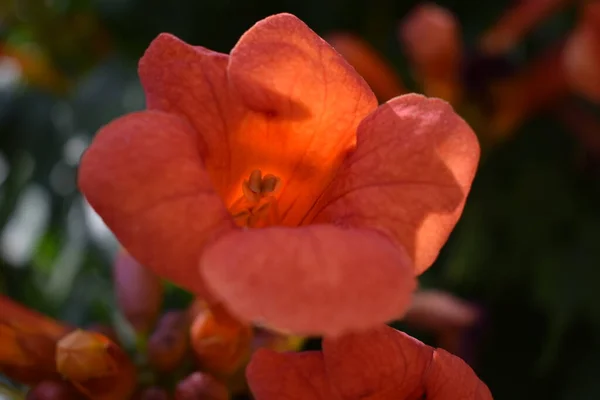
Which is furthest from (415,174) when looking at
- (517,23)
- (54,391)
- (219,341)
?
(517,23)

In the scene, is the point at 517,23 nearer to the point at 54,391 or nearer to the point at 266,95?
the point at 266,95

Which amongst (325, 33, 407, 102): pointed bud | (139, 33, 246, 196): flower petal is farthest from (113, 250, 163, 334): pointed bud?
(325, 33, 407, 102): pointed bud

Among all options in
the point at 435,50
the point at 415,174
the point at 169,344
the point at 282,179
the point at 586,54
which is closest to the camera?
the point at 415,174

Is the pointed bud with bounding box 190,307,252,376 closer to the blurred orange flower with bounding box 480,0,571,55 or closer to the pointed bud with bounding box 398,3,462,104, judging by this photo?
the pointed bud with bounding box 398,3,462,104

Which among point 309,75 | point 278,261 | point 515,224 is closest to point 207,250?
point 278,261

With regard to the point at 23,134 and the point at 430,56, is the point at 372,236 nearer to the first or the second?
the point at 430,56
